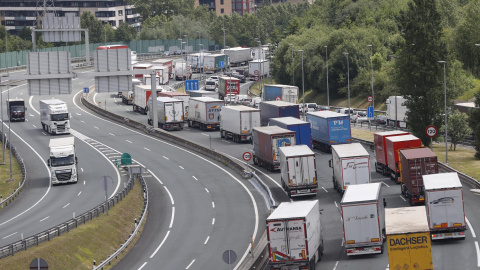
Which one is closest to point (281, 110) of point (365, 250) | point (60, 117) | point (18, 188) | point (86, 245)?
point (60, 117)

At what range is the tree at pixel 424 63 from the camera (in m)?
77.1

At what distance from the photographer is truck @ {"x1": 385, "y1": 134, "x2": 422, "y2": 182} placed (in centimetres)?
6211

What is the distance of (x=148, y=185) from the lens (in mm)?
71562

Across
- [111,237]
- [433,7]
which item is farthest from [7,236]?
[433,7]

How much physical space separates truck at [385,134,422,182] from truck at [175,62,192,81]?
100976 mm

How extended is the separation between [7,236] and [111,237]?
6474 mm

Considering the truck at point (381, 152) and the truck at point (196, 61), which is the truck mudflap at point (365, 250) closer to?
the truck at point (381, 152)

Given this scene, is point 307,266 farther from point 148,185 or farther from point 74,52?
point 74,52

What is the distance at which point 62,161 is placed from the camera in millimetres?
73125

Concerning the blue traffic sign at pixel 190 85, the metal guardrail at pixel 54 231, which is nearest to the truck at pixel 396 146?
the metal guardrail at pixel 54 231

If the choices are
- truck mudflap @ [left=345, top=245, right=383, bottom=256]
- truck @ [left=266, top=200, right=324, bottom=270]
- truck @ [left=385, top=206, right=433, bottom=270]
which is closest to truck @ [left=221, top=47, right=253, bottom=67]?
truck mudflap @ [left=345, top=245, right=383, bottom=256]

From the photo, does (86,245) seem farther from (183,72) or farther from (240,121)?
(183,72)

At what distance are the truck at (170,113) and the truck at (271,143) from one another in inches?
971

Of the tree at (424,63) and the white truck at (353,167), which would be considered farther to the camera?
the tree at (424,63)
